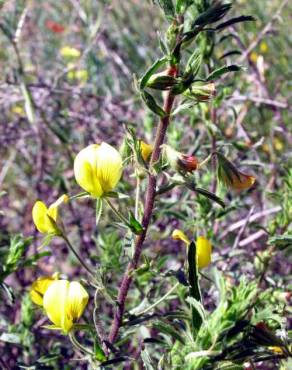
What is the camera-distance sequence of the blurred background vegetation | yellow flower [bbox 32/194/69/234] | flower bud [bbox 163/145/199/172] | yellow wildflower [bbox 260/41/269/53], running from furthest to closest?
yellow wildflower [bbox 260/41/269/53], the blurred background vegetation, yellow flower [bbox 32/194/69/234], flower bud [bbox 163/145/199/172]

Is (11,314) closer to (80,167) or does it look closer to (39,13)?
(80,167)

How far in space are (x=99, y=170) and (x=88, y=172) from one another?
0.03 metres

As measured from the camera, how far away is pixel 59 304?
1.32 metres

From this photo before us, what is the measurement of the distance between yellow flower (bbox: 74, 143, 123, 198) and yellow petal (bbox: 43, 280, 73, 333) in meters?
0.23

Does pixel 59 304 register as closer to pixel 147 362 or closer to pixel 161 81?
pixel 147 362

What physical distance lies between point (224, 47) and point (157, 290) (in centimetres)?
256

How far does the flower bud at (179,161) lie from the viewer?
3.96 ft

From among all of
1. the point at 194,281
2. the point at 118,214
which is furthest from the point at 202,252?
the point at 118,214

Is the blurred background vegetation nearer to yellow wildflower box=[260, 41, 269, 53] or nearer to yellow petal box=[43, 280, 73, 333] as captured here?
yellow wildflower box=[260, 41, 269, 53]

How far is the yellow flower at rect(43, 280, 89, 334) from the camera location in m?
1.32

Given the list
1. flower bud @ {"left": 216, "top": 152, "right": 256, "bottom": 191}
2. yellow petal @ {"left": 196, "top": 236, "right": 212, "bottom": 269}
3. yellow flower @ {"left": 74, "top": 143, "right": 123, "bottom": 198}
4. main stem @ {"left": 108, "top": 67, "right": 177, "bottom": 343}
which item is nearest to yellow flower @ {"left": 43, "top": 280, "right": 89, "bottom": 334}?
main stem @ {"left": 108, "top": 67, "right": 177, "bottom": 343}

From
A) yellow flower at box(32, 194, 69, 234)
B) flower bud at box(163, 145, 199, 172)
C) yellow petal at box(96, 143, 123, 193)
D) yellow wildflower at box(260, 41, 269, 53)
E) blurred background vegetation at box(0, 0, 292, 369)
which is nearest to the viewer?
flower bud at box(163, 145, 199, 172)

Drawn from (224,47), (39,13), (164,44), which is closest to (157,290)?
(164,44)

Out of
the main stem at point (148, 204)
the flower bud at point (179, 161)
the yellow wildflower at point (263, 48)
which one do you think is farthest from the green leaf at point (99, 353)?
the yellow wildflower at point (263, 48)
